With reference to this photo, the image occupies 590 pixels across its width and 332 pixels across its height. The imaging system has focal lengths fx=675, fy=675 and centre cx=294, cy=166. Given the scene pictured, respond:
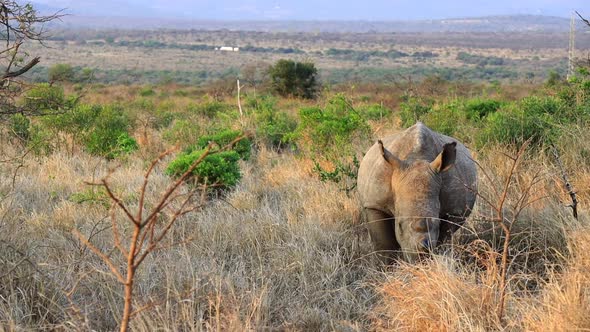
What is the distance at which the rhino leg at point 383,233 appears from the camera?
17.9ft

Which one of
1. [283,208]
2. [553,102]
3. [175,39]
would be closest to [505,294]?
[283,208]

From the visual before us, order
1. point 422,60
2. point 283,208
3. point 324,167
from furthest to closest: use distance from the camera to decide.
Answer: point 422,60
point 324,167
point 283,208

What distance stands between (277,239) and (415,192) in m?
1.64

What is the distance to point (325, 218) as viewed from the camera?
6613 millimetres

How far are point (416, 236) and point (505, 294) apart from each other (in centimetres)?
87

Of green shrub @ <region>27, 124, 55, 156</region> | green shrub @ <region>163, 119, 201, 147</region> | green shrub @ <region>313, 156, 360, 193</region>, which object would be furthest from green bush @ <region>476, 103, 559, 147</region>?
green shrub @ <region>27, 124, 55, 156</region>

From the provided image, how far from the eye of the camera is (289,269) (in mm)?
5340

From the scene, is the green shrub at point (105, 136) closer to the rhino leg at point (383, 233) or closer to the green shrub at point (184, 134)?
the green shrub at point (184, 134)

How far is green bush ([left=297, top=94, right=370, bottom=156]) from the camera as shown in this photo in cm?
930

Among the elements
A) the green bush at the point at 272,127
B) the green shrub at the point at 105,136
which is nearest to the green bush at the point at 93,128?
the green shrub at the point at 105,136

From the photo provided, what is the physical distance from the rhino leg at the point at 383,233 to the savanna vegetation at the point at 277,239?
5.6 inches

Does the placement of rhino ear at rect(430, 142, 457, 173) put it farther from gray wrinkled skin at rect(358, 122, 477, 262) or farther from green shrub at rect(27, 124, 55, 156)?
green shrub at rect(27, 124, 55, 156)

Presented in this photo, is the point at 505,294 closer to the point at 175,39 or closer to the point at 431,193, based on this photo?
the point at 431,193

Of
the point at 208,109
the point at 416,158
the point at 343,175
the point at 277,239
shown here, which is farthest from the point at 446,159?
the point at 208,109
